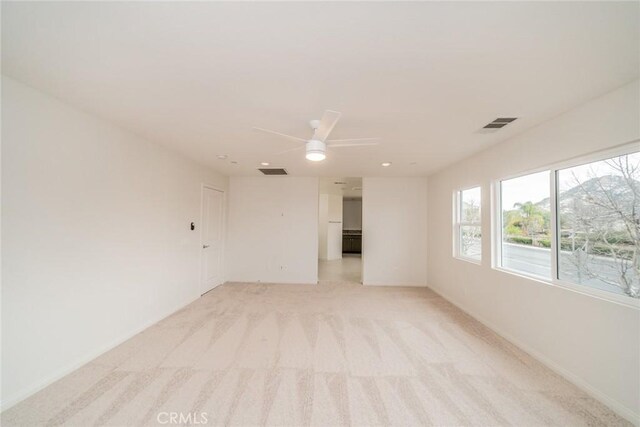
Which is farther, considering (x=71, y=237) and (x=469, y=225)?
(x=469, y=225)

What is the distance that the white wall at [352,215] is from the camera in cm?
1137

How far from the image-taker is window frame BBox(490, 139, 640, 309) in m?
2.00

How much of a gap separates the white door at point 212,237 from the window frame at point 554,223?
4.86 meters

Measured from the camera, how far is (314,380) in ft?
7.39

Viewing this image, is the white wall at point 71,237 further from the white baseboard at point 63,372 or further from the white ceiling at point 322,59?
the white ceiling at point 322,59

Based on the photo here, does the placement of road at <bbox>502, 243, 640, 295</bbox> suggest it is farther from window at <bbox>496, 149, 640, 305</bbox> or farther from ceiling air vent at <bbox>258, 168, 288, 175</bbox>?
ceiling air vent at <bbox>258, 168, 288, 175</bbox>

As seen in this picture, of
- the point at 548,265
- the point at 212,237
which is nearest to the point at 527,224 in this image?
the point at 548,265

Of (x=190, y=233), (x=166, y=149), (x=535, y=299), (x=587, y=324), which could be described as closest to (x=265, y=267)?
(x=190, y=233)

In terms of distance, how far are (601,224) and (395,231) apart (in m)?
3.64

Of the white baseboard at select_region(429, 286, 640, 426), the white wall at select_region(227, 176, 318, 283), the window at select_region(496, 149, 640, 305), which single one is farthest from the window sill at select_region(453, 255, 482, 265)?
the white wall at select_region(227, 176, 318, 283)

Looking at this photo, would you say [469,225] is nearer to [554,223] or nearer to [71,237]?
[554,223]

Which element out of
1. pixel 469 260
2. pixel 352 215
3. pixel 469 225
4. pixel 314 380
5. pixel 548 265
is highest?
pixel 352 215

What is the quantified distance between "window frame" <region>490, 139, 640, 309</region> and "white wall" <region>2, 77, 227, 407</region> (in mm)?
4686

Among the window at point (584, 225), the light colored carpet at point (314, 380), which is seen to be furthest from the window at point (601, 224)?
the light colored carpet at point (314, 380)
